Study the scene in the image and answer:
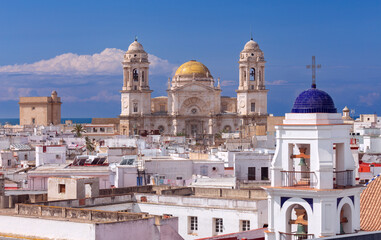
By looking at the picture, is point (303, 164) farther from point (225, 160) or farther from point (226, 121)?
point (226, 121)

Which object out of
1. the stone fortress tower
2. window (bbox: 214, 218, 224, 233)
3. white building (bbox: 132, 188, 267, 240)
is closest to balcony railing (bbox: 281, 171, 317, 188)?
white building (bbox: 132, 188, 267, 240)

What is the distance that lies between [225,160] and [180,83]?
Result: 70.2m

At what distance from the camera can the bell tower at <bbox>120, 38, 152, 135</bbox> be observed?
10650 cm

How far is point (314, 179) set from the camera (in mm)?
13195

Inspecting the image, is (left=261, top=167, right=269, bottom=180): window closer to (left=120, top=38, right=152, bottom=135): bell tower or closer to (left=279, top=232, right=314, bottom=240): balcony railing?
(left=279, top=232, right=314, bottom=240): balcony railing

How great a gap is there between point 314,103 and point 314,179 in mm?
1185

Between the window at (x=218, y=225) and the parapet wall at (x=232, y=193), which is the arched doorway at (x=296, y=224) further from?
the parapet wall at (x=232, y=193)

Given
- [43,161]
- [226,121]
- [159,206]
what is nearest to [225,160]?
[43,161]

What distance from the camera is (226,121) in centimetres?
10481

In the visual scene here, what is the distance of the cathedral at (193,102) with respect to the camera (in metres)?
105

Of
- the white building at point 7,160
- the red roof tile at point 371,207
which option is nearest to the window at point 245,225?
the red roof tile at point 371,207

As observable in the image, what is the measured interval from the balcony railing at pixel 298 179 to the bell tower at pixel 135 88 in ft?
302

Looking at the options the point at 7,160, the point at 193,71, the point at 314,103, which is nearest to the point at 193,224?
the point at 314,103

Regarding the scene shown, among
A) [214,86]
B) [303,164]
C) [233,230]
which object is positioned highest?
[214,86]
